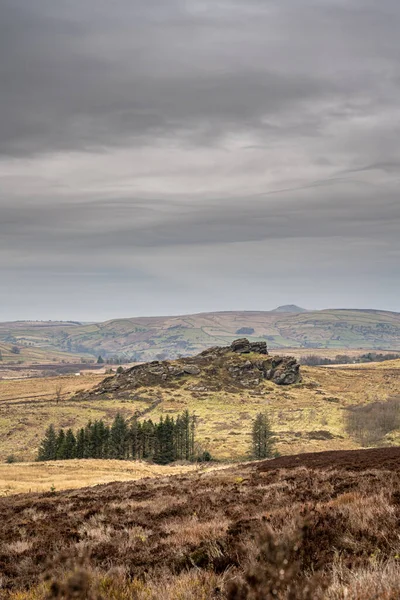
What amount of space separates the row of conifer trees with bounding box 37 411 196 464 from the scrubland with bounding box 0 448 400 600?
83421 mm

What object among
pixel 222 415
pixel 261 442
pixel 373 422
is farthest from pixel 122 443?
pixel 373 422

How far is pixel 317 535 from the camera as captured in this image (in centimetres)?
729

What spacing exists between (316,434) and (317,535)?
126824 millimetres

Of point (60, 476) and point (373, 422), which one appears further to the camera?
point (373, 422)

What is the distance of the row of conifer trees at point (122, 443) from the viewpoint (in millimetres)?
93000

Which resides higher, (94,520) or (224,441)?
(94,520)

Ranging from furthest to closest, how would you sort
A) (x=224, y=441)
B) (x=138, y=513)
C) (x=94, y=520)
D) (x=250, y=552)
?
(x=224, y=441) < (x=138, y=513) < (x=94, y=520) < (x=250, y=552)

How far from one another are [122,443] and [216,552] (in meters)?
102

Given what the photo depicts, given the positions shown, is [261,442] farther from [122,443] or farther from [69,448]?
[69,448]

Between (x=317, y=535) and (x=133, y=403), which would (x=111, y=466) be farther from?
(x=133, y=403)

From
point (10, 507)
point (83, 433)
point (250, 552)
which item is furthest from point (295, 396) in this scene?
point (250, 552)

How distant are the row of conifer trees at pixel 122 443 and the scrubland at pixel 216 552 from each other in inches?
3284

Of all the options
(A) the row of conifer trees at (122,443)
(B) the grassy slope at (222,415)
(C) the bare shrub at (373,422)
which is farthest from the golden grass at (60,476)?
(C) the bare shrub at (373,422)

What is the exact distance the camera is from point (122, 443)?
102m
